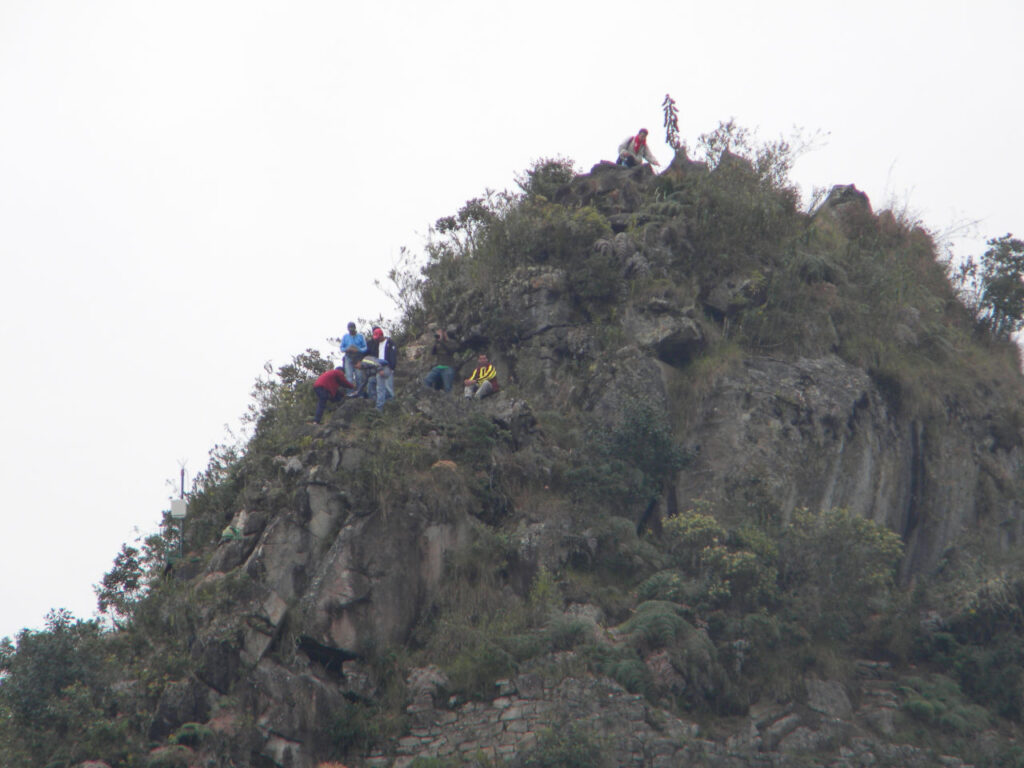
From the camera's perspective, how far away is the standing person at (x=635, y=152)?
100 ft

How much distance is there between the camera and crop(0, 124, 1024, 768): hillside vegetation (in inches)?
717

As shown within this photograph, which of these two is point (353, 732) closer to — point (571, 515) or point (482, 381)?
point (571, 515)

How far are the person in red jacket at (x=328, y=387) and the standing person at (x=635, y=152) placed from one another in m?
11.2

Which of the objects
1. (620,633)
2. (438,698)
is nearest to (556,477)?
(620,633)

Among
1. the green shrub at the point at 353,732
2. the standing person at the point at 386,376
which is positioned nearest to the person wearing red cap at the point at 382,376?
the standing person at the point at 386,376

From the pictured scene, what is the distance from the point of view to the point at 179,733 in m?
17.5

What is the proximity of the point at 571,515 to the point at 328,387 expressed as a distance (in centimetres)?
535

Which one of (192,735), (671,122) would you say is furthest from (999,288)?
(192,735)

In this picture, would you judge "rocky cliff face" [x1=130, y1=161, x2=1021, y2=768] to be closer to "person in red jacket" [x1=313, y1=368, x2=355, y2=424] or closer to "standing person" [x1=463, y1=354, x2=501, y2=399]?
"standing person" [x1=463, y1=354, x2=501, y2=399]

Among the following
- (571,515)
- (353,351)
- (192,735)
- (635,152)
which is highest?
(635,152)

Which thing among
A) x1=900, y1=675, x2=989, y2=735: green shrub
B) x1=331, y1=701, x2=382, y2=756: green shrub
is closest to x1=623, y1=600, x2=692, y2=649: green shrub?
x1=900, y1=675, x2=989, y2=735: green shrub

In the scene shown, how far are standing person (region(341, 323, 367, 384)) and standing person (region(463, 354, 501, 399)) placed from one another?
7.37ft

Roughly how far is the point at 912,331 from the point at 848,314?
6.18 feet

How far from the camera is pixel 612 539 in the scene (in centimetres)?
2119
